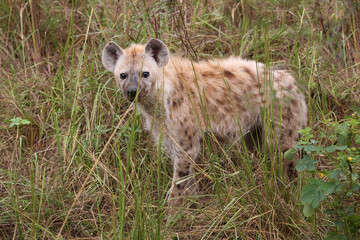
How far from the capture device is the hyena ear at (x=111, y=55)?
3.35 m

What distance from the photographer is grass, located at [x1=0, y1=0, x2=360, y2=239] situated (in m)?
2.66

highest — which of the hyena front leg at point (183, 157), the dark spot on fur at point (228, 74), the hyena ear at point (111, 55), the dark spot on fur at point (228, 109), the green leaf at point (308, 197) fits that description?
the hyena ear at point (111, 55)

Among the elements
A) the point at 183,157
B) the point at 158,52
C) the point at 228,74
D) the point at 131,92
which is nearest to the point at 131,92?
the point at 131,92

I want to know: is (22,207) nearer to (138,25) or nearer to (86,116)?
(86,116)

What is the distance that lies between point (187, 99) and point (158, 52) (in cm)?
40

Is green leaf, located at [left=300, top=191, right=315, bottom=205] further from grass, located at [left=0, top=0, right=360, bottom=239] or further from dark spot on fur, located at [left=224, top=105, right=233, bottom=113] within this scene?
dark spot on fur, located at [left=224, top=105, right=233, bottom=113]

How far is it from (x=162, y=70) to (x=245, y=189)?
112cm

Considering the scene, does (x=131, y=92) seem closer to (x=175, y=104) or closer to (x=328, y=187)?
(x=175, y=104)

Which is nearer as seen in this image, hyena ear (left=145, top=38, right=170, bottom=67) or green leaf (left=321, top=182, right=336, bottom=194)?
green leaf (left=321, top=182, right=336, bottom=194)

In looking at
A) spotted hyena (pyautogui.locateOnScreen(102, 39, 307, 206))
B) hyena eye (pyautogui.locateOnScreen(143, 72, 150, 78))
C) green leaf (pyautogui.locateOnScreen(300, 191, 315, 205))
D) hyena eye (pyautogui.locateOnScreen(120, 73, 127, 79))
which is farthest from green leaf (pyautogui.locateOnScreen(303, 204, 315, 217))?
hyena eye (pyautogui.locateOnScreen(120, 73, 127, 79))

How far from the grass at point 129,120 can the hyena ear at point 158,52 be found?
25 centimetres

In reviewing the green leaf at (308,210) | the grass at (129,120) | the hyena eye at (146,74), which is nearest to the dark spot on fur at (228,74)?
the grass at (129,120)

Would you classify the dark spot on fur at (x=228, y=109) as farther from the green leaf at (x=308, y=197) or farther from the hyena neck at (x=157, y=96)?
the green leaf at (x=308, y=197)

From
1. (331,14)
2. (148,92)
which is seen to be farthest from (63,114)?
(331,14)
